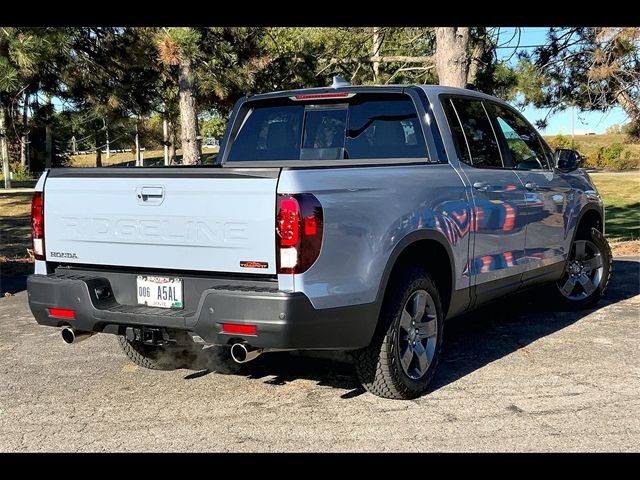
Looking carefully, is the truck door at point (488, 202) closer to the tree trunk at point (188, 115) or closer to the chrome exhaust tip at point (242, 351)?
the chrome exhaust tip at point (242, 351)

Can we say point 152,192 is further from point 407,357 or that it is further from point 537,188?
point 537,188

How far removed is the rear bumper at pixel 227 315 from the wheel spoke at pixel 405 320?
1.37ft

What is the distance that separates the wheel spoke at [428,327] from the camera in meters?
4.97

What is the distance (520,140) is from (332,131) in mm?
1810

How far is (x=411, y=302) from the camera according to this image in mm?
4859

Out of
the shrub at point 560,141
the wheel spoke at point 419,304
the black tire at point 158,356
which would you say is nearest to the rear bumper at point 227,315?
the wheel spoke at point 419,304

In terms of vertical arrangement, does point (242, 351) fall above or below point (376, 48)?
below

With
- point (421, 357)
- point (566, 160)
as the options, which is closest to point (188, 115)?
point (566, 160)

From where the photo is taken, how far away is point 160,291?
4.40 metres

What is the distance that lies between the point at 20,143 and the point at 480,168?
942cm

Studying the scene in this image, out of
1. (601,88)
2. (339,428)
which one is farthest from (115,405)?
(601,88)

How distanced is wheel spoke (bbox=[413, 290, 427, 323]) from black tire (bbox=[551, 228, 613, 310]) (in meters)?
2.83

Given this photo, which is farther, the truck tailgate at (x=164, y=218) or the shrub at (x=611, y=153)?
the shrub at (x=611, y=153)

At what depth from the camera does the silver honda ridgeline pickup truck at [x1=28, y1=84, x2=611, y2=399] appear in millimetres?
4051
